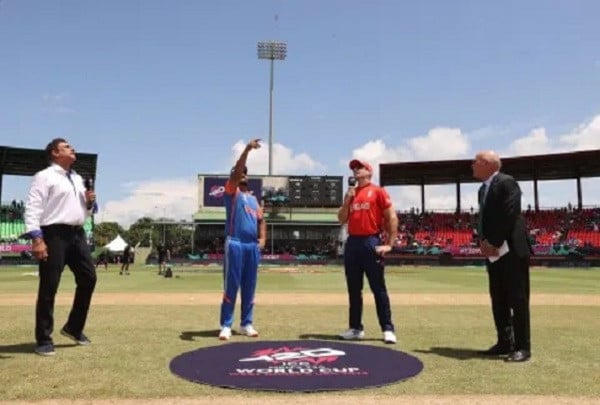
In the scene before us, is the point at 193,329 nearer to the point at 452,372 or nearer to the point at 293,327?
the point at 293,327

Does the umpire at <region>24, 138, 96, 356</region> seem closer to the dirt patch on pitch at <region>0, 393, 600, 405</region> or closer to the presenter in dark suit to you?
the dirt patch on pitch at <region>0, 393, 600, 405</region>

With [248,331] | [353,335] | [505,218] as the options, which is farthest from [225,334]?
[505,218]

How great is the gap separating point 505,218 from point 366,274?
2008 mm

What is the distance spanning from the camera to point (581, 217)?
53.9 meters

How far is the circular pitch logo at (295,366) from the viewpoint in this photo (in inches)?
182

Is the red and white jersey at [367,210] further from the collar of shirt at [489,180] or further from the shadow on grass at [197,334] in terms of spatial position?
the shadow on grass at [197,334]

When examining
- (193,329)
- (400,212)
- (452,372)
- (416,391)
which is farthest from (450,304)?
(400,212)

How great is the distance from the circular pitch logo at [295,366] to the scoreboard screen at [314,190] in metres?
64.6

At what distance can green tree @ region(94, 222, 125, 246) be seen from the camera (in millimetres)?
162700

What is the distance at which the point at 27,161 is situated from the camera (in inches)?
2372

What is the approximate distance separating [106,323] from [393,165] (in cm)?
5244

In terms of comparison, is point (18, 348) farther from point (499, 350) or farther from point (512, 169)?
point (512, 169)

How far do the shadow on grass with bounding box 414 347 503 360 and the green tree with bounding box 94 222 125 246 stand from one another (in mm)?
162398

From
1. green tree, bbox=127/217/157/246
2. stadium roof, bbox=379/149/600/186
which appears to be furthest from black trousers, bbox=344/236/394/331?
green tree, bbox=127/217/157/246
